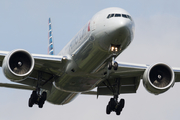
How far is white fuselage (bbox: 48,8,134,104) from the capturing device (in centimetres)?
2816

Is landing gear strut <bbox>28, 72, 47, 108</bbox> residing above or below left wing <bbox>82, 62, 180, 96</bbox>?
below

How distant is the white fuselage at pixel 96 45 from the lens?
28.2 meters

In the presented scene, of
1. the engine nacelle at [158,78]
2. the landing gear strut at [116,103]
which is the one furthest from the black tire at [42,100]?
the engine nacelle at [158,78]

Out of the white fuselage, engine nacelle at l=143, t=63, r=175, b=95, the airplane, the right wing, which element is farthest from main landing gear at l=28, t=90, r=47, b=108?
engine nacelle at l=143, t=63, r=175, b=95

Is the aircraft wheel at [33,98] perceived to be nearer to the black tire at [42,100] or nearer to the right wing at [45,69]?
the black tire at [42,100]

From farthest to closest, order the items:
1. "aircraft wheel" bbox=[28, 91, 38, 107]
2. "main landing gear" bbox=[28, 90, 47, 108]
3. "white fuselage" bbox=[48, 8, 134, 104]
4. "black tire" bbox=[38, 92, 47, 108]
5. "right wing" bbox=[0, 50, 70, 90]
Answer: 1. "black tire" bbox=[38, 92, 47, 108]
2. "main landing gear" bbox=[28, 90, 47, 108]
3. "aircraft wheel" bbox=[28, 91, 38, 107]
4. "right wing" bbox=[0, 50, 70, 90]
5. "white fuselage" bbox=[48, 8, 134, 104]

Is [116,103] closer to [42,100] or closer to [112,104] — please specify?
[112,104]

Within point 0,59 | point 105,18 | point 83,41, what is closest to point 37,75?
point 0,59

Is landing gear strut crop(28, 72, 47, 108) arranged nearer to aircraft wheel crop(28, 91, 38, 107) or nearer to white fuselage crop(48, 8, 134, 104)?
aircraft wheel crop(28, 91, 38, 107)

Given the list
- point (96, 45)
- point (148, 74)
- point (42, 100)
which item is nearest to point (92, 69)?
point (96, 45)

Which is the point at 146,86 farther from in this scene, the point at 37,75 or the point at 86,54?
the point at 37,75

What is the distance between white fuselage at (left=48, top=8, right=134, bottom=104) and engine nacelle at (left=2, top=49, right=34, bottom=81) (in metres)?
2.69

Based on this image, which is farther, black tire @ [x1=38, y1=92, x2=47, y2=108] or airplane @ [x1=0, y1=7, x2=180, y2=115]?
black tire @ [x1=38, y1=92, x2=47, y2=108]

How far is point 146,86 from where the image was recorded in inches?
1257
